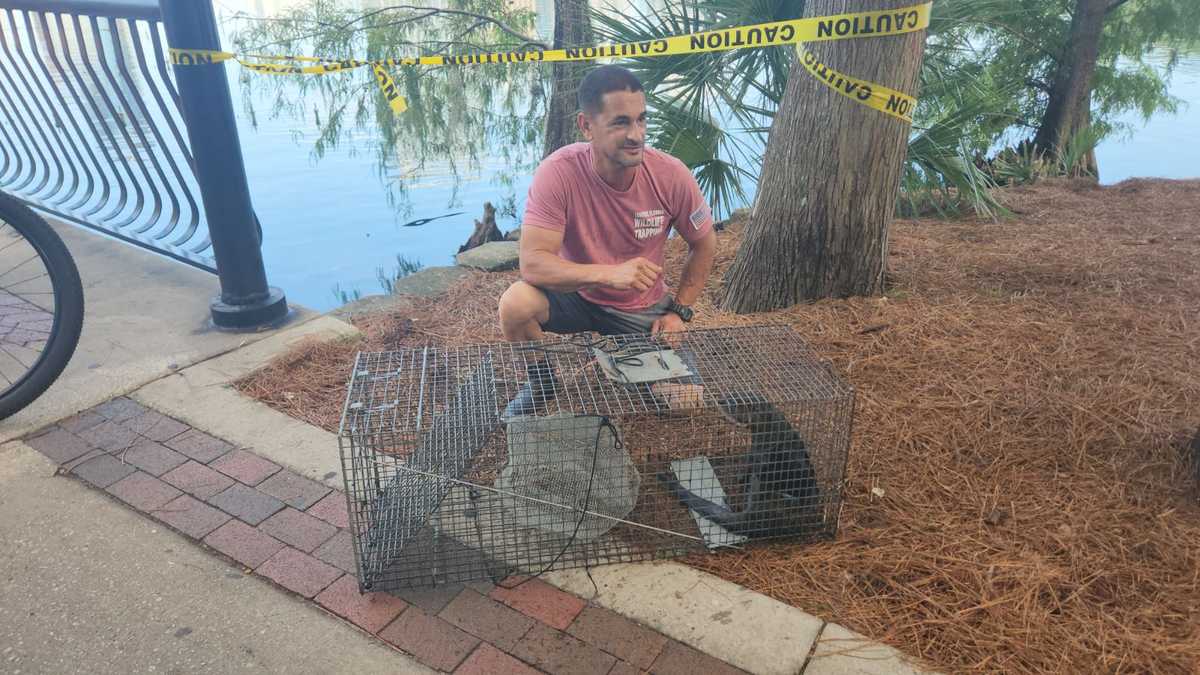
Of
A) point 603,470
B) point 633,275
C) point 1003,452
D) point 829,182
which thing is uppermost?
point 829,182

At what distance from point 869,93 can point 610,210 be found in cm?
167

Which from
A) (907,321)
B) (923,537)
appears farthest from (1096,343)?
(923,537)

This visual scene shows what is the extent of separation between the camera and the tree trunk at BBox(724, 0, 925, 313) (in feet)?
12.2

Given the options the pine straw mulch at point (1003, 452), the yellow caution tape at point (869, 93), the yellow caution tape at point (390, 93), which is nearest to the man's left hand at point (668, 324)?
the pine straw mulch at point (1003, 452)

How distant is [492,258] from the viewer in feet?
18.9

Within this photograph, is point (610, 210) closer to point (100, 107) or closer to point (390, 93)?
point (390, 93)

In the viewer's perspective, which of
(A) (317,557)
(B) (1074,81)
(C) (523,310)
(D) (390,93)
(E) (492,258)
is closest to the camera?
(A) (317,557)

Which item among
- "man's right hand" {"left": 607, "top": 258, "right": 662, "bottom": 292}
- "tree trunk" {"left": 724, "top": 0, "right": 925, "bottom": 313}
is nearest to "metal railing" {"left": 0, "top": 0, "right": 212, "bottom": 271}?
"man's right hand" {"left": 607, "top": 258, "right": 662, "bottom": 292}

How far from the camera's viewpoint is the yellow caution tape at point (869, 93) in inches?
147

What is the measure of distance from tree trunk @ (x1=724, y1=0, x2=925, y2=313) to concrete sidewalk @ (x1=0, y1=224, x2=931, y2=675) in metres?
2.17

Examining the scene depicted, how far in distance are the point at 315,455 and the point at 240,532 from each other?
486 millimetres

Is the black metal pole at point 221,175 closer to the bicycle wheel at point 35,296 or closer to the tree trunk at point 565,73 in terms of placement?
the bicycle wheel at point 35,296

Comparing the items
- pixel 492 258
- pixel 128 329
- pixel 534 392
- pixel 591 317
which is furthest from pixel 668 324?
pixel 492 258

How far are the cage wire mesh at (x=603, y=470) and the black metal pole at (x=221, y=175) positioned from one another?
1733 millimetres
